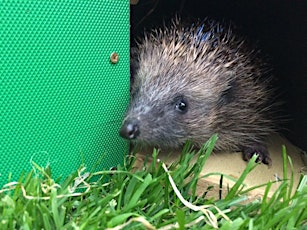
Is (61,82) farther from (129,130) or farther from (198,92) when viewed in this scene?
(198,92)

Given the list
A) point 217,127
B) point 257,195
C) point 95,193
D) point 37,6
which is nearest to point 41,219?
point 95,193

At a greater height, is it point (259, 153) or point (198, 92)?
point (198, 92)

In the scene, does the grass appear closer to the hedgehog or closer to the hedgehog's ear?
the hedgehog

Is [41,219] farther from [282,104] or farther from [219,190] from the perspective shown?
[282,104]

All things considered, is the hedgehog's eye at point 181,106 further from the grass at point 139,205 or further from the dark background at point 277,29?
the dark background at point 277,29

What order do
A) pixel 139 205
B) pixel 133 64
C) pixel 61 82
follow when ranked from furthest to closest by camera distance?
1. pixel 133 64
2. pixel 61 82
3. pixel 139 205

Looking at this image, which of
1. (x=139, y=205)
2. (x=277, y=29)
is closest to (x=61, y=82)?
(x=139, y=205)

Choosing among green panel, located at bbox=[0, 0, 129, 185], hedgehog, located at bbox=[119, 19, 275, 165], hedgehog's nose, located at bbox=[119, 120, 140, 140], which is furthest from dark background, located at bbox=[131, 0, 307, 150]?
hedgehog's nose, located at bbox=[119, 120, 140, 140]
